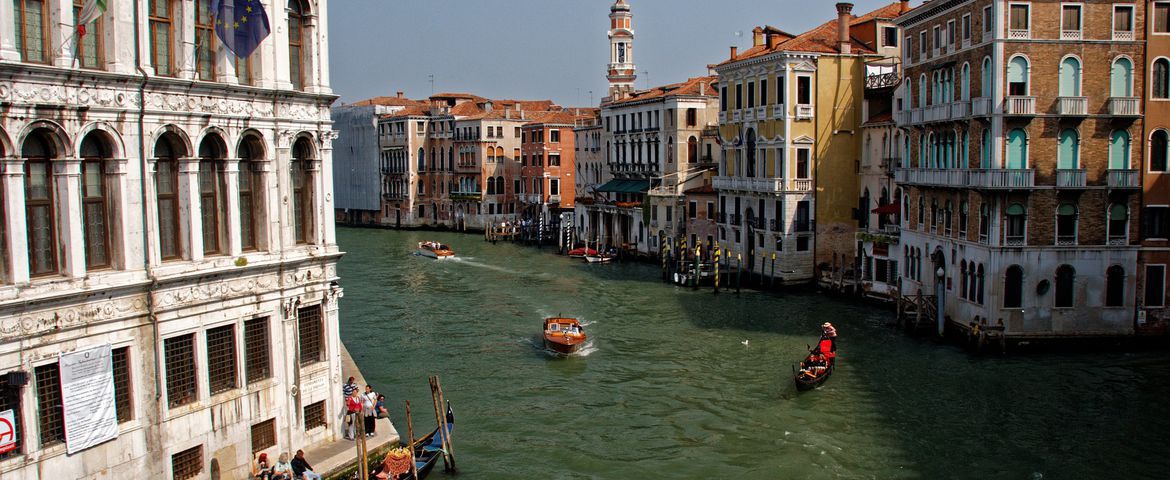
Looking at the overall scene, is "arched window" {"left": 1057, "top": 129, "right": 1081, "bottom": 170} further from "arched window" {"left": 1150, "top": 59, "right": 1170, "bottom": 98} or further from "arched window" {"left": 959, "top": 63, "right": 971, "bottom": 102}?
"arched window" {"left": 959, "top": 63, "right": 971, "bottom": 102}

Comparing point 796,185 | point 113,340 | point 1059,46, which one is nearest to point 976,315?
point 1059,46

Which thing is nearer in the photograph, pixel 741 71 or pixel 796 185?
pixel 796 185

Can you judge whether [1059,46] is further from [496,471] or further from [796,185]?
[496,471]

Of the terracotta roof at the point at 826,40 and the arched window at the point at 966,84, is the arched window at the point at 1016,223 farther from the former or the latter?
the terracotta roof at the point at 826,40

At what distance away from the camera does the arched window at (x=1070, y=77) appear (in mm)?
24156

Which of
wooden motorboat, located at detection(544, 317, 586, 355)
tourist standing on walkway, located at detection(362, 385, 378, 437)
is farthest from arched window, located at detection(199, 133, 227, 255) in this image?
wooden motorboat, located at detection(544, 317, 586, 355)

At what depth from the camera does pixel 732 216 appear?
41219 mm

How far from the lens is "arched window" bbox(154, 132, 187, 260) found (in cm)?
1258

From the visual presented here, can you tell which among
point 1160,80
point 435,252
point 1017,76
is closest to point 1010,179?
point 1017,76

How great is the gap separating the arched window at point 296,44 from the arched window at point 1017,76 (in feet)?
55.8

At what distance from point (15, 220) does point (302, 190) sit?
4.26 metres

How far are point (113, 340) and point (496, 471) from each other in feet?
22.8

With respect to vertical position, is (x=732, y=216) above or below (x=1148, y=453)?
above

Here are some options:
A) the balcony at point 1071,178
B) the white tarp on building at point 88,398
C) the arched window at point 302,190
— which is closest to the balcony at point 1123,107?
the balcony at point 1071,178
